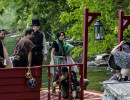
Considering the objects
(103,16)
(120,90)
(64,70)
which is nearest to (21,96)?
(64,70)

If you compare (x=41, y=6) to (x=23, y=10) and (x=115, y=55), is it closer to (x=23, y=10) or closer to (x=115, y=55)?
(x=23, y=10)

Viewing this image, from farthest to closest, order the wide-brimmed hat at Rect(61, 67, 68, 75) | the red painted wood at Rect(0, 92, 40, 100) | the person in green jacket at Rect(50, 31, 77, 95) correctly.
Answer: the person in green jacket at Rect(50, 31, 77, 95)
the wide-brimmed hat at Rect(61, 67, 68, 75)
the red painted wood at Rect(0, 92, 40, 100)

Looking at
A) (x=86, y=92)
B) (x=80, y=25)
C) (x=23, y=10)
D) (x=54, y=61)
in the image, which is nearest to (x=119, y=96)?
(x=54, y=61)

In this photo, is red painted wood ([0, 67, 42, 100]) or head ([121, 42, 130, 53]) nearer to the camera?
red painted wood ([0, 67, 42, 100])

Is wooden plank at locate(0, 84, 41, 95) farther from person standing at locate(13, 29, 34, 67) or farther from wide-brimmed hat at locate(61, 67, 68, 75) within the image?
wide-brimmed hat at locate(61, 67, 68, 75)

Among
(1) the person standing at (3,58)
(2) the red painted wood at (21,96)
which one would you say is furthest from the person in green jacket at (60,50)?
(2) the red painted wood at (21,96)

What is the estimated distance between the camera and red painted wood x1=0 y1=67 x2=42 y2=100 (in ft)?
21.2

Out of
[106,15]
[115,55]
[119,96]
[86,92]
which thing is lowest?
[86,92]

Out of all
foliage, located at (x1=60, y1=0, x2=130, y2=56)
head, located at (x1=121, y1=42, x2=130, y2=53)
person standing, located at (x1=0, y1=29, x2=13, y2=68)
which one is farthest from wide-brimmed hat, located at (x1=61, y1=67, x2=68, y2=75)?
foliage, located at (x1=60, y1=0, x2=130, y2=56)

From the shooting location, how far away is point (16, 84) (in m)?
6.57

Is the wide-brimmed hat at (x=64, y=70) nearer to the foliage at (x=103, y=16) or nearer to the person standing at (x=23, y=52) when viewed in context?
the person standing at (x=23, y=52)

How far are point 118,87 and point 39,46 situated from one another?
10.7 feet

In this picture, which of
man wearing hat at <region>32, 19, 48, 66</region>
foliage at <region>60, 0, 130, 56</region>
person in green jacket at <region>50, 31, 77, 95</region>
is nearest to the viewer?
person in green jacket at <region>50, 31, 77, 95</region>

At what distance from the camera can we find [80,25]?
16.9 m
